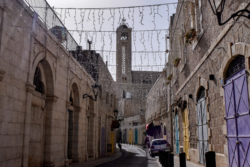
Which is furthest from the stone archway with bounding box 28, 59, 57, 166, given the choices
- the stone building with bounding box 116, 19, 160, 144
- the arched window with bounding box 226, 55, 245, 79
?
the stone building with bounding box 116, 19, 160, 144

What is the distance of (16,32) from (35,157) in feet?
16.1

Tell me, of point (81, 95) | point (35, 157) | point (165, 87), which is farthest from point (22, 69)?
point (165, 87)

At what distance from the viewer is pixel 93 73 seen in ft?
70.1

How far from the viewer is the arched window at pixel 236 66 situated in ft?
22.5

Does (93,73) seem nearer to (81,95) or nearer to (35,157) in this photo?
(81,95)

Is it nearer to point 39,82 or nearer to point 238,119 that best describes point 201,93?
point 238,119

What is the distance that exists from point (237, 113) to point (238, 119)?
15 centimetres

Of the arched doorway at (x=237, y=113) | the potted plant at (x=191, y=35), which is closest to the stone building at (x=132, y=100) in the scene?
the potted plant at (x=191, y=35)

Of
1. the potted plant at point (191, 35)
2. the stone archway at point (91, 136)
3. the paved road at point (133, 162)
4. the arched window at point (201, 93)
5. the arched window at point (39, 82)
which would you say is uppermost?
the potted plant at point (191, 35)

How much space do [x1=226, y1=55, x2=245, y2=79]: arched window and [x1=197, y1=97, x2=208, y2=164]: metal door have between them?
125 inches

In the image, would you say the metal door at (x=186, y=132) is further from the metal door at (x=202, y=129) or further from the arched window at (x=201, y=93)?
the arched window at (x=201, y=93)

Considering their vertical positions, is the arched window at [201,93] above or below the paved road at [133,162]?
above

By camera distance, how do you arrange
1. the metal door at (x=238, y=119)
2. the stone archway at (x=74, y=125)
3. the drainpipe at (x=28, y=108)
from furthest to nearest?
the stone archway at (x=74, y=125)
the drainpipe at (x=28, y=108)
the metal door at (x=238, y=119)

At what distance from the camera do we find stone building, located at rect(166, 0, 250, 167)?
6.69 m
